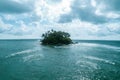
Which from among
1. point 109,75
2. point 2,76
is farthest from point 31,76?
point 109,75

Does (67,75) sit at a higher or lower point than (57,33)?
lower

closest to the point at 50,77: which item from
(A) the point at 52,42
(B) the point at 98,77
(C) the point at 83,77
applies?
(C) the point at 83,77

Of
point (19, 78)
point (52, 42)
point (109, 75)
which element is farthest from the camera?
point (52, 42)

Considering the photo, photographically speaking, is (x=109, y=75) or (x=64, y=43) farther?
(x=64, y=43)

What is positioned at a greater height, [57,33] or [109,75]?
[57,33]

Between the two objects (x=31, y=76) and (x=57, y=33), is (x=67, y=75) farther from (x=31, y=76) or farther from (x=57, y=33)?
(x=57, y=33)

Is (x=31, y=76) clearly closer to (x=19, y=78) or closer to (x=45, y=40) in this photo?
(x=19, y=78)

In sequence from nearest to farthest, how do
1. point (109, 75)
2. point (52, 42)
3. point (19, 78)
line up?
point (19, 78) → point (109, 75) → point (52, 42)

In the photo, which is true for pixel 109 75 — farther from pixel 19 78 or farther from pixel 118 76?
pixel 19 78

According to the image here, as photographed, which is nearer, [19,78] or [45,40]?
[19,78]
